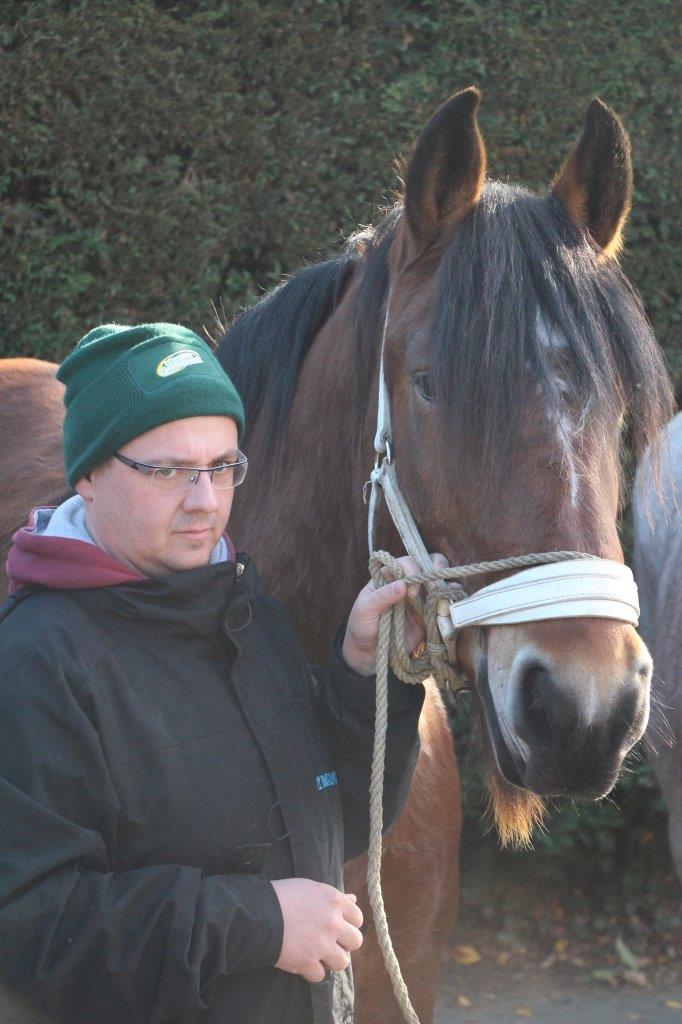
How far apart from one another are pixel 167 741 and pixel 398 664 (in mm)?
389

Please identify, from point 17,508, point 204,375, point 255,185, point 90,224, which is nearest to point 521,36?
point 255,185

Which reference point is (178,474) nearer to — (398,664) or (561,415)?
(398,664)

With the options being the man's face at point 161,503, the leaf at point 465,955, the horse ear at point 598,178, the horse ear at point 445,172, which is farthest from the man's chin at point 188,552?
the leaf at point 465,955

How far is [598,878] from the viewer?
463 cm

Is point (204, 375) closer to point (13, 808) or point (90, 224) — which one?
point (13, 808)

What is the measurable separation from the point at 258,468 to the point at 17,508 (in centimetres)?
106

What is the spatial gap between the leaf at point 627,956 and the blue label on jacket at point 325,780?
319 centimetres

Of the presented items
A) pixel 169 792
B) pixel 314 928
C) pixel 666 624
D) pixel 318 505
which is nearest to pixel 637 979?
pixel 666 624

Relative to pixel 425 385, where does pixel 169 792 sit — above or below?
below

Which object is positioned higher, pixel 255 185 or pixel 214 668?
pixel 255 185

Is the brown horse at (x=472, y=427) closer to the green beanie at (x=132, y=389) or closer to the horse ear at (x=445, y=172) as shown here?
the horse ear at (x=445, y=172)

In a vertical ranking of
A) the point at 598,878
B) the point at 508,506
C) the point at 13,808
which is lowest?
the point at 598,878

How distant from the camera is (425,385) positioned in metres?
1.69

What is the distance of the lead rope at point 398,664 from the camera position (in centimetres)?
154
